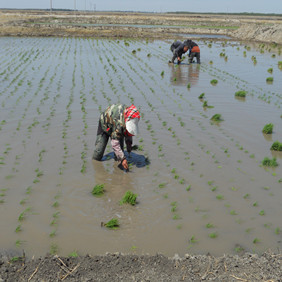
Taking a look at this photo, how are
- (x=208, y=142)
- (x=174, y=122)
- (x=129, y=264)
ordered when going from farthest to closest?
(x=174, y=122)
(x=208, y=142)
(x=129, y=264)

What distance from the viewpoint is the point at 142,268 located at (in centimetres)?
365

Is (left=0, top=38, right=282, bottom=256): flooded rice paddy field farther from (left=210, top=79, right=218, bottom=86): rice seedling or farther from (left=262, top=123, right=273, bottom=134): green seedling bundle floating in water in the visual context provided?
(left=210, top=79, right=218, bottom=86): rice seedling

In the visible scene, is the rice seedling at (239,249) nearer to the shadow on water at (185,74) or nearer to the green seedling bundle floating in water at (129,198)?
the green seedling bundle floating in water at (129,198)

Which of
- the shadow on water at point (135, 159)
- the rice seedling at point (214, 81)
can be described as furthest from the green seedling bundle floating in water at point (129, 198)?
the rice seedling at point (214, 81)

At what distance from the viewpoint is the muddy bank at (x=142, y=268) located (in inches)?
138

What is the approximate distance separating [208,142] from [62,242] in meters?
4.24

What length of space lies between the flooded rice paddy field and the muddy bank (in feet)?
1.10

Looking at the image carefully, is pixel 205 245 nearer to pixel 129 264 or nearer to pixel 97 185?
pixel 129 264

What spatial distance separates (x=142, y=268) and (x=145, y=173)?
2.54 m

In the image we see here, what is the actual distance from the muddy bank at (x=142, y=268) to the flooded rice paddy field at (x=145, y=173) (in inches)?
13.2

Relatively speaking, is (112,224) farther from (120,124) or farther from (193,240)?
(120,124)

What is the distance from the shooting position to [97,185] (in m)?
5.35

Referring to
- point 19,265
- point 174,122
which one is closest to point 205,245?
point 19,265

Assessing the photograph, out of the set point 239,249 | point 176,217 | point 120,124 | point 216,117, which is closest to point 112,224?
point 176,217
